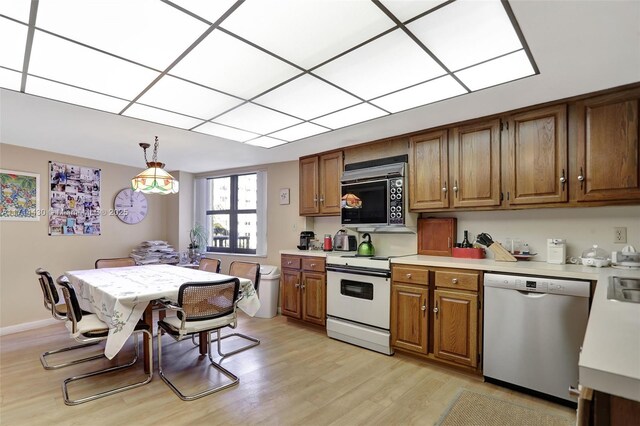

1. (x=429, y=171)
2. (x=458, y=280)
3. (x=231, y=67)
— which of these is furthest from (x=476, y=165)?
(x=231, y=67)

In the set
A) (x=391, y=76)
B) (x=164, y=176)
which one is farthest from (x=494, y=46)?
(x=164, y=176)

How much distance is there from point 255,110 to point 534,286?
100 inches

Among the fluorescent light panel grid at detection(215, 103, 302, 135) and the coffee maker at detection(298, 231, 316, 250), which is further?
the coffee maker at detection(298, 231, 316, 250)

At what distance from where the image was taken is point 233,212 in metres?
5.66

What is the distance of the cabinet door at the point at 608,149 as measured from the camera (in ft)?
7.41

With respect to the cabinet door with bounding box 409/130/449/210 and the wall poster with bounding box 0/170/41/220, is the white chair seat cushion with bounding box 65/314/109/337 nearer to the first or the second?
the wall poster with bounding box 0/170/41/220

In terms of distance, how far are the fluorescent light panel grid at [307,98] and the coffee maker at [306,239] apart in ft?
6.45

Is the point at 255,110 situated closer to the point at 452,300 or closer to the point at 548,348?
the point at 452,300

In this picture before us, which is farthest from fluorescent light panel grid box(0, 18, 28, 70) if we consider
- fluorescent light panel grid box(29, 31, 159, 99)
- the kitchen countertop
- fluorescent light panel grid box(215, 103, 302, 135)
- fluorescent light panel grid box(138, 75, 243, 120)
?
the kitchen countertop

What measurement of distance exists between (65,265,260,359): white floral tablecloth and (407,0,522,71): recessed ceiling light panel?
2.30 metres

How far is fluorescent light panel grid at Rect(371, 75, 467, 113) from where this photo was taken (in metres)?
2.28

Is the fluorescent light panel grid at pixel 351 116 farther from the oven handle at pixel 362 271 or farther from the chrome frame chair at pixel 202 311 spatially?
the chrome frame chair at pixel 202 311

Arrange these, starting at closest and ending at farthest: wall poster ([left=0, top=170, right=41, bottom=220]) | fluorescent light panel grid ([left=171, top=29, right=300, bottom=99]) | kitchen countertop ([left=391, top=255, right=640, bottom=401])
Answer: kitchen countertop ([left=391, top=255, right=640, bottom=401]) → fluorescent light panel grid ([left=171, top=29, right=300, bottom=99]) → wall poster ([left=0, top=170, right=41, bottom=220])

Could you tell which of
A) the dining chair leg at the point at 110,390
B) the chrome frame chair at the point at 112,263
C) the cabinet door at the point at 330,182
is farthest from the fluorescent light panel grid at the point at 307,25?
the chrome frame chair at the point at 112,263
